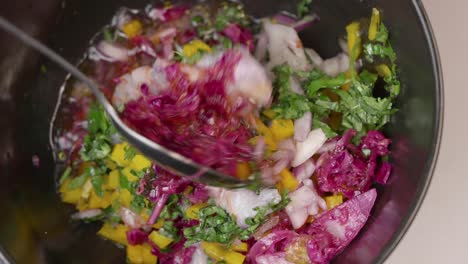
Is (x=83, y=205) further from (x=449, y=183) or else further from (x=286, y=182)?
(x=449, y=183)

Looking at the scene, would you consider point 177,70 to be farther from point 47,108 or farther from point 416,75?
point 416,75

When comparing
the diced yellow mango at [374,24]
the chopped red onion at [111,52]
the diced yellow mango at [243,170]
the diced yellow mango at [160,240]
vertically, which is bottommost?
the diced yellow mango at [160,240]

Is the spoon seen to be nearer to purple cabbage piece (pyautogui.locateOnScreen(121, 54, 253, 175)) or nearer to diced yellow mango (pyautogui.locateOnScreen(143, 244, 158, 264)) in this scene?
purple cabbage piece (pyautogui.locateOnScreen(121, 54, 253, 175))

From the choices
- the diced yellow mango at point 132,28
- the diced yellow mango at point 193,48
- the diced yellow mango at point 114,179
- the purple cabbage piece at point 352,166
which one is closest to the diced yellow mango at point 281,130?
the purple cabbage piece at point 352,166

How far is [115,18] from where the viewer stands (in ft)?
5.81

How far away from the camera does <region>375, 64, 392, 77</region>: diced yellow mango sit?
1422 mm

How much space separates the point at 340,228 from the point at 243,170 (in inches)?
10.5

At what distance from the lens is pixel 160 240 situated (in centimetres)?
154

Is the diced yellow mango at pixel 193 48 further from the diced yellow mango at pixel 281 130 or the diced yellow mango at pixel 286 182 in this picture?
the diced yellow mango at pixel 286 182

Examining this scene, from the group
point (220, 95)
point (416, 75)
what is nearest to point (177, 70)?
point (220, 95)

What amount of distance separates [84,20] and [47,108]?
271 mm

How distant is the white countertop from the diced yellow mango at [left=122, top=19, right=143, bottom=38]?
0.83 m

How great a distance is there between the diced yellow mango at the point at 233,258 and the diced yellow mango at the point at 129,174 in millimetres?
309

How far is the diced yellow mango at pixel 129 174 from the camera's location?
156 centimetres
